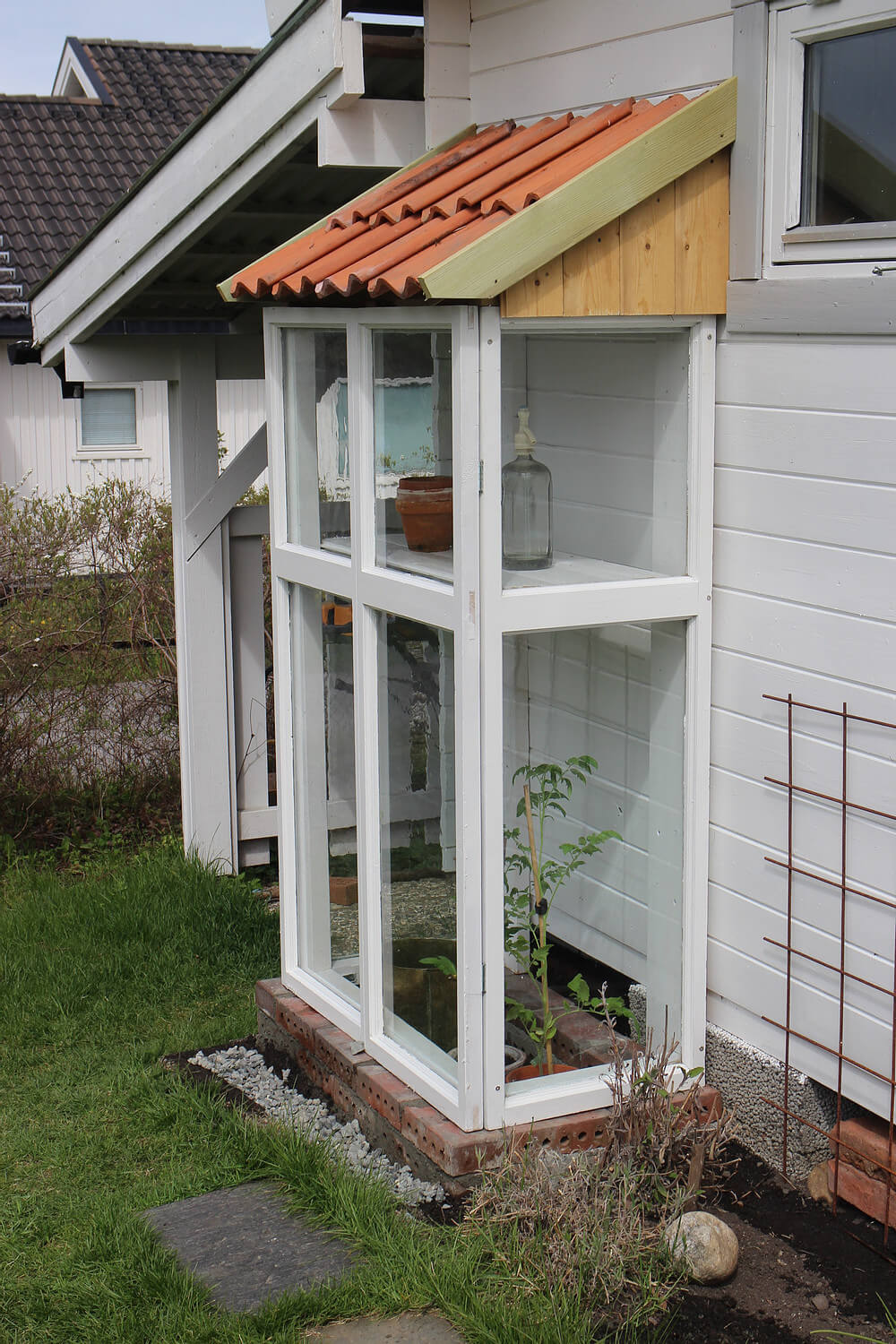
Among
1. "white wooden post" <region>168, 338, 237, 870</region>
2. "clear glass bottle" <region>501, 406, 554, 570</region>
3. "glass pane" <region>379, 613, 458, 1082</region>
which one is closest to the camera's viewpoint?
"clear glass bottle" <region>501, 406, 554, 570</region>

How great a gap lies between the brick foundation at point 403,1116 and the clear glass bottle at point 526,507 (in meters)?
1.47

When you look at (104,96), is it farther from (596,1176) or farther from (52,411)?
(596,1176)

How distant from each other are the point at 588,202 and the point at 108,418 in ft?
43.2

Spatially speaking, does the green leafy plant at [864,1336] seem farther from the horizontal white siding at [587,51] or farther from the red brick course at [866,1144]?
the horizontal white siding at [587,51]

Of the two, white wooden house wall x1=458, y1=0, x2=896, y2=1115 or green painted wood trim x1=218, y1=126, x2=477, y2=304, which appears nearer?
white wooden house wall x1=458, y1=0, x2=896, y2=1115

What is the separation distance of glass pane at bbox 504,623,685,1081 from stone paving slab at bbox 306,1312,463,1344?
0.79m

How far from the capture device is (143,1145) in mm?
4273

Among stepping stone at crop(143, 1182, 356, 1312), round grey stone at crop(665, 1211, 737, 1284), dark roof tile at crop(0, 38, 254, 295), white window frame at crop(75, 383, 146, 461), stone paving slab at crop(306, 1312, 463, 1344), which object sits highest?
dark roof tile at crop(0, 38, 254, 295)

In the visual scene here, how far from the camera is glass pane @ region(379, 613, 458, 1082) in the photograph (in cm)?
376

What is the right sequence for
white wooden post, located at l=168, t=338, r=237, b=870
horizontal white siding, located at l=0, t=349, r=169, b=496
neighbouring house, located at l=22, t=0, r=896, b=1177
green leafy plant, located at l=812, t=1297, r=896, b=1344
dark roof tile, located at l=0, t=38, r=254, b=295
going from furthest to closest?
dark roof tile, located at l=0, t=38, r=254, b=295
horizontal white siding, located at l=0, t=349, r=169, b=496
white wooden post, located at l=168, t=338, r=237, b=870
neighbouring house, located at l=22, t=0, r=896, b=1177
green leafy plant, located at l=812, t=1297, r=896, b=1344

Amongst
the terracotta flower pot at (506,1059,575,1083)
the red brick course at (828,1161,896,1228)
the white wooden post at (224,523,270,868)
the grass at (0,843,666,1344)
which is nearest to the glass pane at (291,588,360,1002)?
the grass at (0,843,666,1344)

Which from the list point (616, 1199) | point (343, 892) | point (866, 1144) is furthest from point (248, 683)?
point (866, 1144)

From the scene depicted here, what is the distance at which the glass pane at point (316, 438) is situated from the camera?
161 inches

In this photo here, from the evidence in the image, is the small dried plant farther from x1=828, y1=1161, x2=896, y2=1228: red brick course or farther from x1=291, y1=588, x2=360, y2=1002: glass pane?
x1=291, y1=588, x2=360, y2=1002: glass pane
